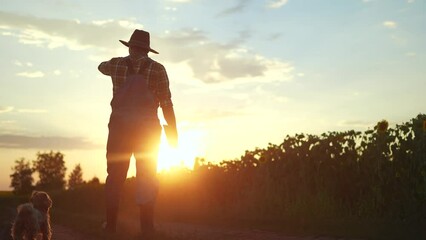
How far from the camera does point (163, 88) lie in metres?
8.48

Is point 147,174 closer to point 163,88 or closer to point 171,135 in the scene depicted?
point 171,135

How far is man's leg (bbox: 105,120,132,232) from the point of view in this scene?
8.30 metres

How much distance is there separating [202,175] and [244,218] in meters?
7.19

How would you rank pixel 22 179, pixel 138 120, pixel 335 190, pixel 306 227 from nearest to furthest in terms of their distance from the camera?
1. pixel 138 120
2. pixel 306 227
3. pixel 335 190
4. pixel 22 179

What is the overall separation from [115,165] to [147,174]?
0.49 metres

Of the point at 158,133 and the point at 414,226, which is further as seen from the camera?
the point at 414,226

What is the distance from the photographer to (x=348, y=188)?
14172 mm

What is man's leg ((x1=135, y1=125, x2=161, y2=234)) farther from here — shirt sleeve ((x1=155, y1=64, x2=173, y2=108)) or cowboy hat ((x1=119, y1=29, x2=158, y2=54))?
cowboy hat ((x1=119, y1=29, x2=158, y2=54))

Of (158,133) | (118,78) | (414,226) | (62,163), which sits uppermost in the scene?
(62,163)

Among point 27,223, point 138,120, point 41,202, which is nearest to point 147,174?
point 138,120

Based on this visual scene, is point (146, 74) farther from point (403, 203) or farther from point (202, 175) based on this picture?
point (202, 175)

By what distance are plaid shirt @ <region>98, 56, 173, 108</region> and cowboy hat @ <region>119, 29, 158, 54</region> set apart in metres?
0.18

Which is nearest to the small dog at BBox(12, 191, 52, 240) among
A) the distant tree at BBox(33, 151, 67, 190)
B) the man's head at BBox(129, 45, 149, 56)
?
the man's head at BBox(129, 45, 149, 56)

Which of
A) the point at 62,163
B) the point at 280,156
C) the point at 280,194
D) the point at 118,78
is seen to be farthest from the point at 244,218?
the point at 62,163
